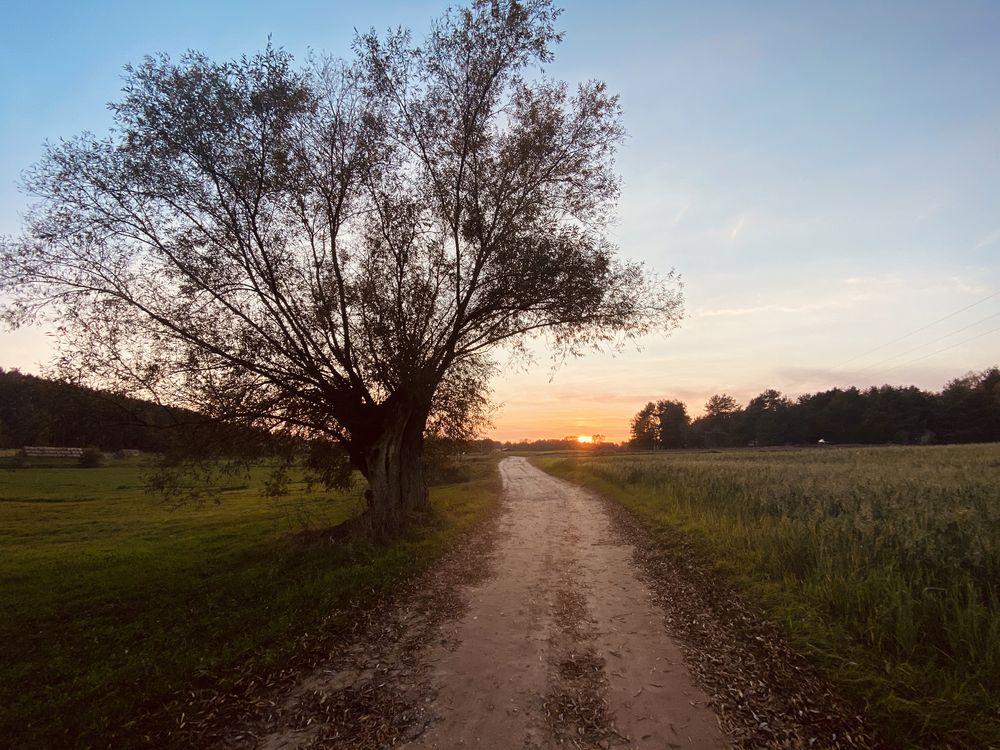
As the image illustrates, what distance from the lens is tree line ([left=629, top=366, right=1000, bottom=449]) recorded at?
103 m

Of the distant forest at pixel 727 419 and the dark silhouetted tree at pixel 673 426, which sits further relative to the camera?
the dark silhouetted tree at pixel 673 426

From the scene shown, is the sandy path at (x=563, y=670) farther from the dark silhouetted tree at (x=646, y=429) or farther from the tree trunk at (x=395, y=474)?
the dark silhouetted tree at (x=646, y=429)

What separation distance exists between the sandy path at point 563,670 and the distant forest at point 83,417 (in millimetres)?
9329

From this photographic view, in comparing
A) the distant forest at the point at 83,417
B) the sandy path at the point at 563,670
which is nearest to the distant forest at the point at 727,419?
the distant forest at the point at 83,417

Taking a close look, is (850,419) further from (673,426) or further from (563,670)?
(563,670)

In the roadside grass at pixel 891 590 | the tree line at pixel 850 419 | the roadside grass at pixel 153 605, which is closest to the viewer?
the roadside grass at pixel 891 590

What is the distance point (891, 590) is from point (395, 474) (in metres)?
12.6

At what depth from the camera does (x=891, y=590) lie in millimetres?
6762

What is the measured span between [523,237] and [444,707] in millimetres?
11953

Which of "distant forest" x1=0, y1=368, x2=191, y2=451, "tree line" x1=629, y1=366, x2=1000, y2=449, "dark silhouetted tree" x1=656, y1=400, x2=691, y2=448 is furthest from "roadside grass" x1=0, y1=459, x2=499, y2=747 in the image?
"dark silhouetted tree" x1=656, y1=400, x2=691, y2=448

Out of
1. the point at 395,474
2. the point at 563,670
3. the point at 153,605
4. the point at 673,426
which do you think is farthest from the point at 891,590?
the point at 673,426

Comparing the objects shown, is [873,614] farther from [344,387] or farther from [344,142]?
[344,142]

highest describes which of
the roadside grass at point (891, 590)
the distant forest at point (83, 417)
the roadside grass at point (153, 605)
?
the distant forest at point (83, 417)

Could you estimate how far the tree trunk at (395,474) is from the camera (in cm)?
1409
